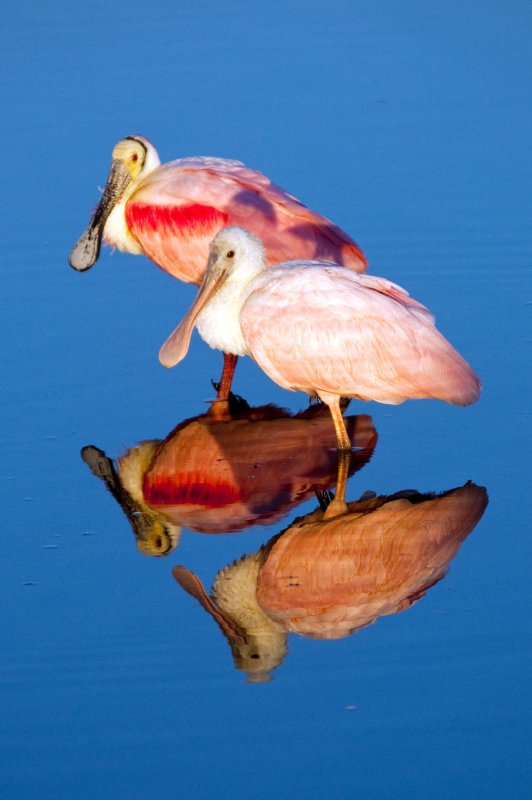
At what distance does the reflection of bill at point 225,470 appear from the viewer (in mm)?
6906

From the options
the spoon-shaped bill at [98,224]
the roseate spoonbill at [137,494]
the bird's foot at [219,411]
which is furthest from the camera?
the spoon-shaped bill at [98,224]

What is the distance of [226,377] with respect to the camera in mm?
8312

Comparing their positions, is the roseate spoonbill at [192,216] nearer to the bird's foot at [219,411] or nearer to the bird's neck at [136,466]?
the bird's foot at [219,411]

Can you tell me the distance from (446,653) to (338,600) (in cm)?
59

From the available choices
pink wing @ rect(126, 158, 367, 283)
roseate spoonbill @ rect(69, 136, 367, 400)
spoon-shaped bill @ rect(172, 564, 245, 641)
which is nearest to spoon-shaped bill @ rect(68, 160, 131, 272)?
roseate spoonbill @ rect(69, 136, 367, 400)

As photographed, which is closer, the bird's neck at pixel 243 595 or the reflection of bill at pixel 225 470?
the bird's neck at pixel 243 595

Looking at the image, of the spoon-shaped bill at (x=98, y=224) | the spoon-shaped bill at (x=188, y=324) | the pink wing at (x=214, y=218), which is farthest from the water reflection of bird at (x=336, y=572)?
the spoon-shaped bill at (x=98, y=224)

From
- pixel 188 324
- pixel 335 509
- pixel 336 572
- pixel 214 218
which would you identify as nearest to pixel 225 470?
pixel 335 509

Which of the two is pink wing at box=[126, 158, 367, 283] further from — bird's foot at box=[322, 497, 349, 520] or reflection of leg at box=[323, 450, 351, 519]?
bird's foot at box=[322, 497, 349, 520]

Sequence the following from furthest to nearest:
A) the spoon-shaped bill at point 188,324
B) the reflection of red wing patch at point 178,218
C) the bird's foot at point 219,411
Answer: the reflection of red wing patch at point 178,218 < the bird's foot at point 219,411 < the spoon-shaped bill at point 188,324

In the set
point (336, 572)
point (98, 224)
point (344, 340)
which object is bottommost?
point (336, 572)

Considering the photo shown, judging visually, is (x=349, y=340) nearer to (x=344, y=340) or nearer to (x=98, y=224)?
(x=344, y=340)

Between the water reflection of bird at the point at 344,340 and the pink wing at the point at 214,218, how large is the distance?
41.4 inches

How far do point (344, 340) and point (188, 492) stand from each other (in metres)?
0.97
